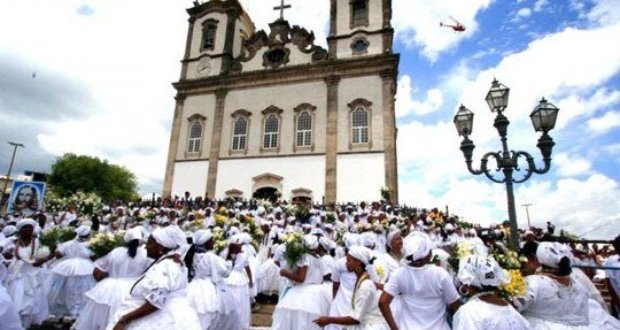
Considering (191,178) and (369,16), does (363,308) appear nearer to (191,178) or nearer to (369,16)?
(191,178)

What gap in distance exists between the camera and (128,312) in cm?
289

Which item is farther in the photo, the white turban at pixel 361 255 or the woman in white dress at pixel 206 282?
the woman in white dress at pixel 206 282

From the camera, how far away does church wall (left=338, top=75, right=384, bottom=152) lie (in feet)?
76.7

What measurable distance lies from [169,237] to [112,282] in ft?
7.92

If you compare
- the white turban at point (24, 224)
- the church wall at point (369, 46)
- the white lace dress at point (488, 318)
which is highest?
the church wall at point (369, 46)

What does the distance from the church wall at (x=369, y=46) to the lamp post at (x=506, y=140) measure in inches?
712

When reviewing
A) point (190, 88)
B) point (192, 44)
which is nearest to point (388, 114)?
point (190, 88)

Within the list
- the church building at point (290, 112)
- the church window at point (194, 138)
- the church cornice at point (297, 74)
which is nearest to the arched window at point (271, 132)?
the church building at point (290, 112)

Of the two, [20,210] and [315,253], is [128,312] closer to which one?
[315,253]

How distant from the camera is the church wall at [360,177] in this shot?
73.3ft

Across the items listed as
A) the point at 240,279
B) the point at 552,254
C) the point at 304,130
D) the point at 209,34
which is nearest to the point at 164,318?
the point at 240,279

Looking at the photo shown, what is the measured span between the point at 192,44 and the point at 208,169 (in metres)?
12.3

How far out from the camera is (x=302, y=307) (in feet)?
14.9

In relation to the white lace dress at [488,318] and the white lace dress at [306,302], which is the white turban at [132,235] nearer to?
the white lace dress at [306,302]
